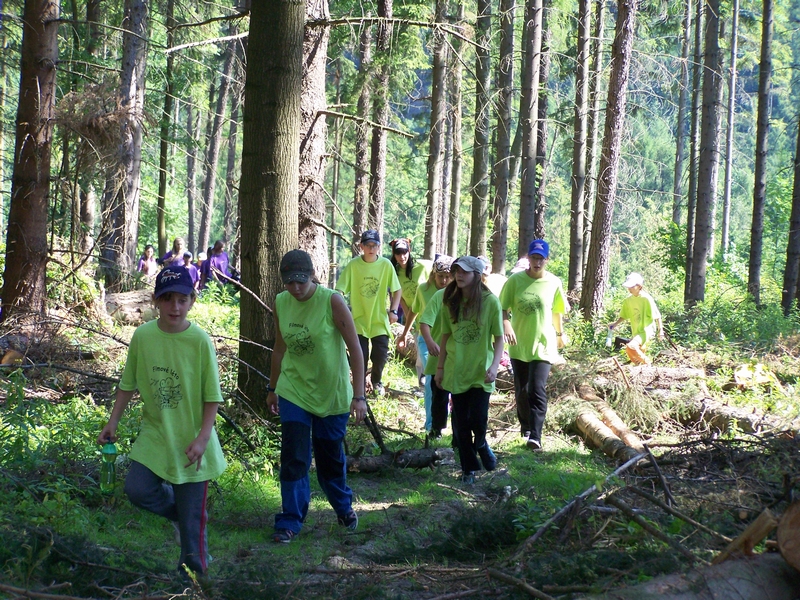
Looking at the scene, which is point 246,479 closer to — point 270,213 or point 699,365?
point 270,213

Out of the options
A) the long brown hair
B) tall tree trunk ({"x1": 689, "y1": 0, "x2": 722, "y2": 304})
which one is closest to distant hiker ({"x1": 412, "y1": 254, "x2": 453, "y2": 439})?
the long brown hair

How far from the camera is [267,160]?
24.6ft

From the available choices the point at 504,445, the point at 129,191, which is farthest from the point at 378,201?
the point at 504,445

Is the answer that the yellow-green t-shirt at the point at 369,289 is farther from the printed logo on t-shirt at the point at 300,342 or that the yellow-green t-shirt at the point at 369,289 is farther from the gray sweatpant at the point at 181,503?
the gray sweatpant at the point at 181,503

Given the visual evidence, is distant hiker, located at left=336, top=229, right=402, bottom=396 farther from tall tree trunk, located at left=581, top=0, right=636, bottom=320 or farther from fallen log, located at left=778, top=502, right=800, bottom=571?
tall tree trunk, located at left=581, top=0, right=636, bottom=320

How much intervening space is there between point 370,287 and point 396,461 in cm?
282

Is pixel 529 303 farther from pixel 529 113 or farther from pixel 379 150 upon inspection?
pixel 379 150

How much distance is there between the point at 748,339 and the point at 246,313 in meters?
10.3

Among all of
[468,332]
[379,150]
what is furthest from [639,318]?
[379,150]

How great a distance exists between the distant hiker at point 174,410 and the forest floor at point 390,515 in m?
0.37

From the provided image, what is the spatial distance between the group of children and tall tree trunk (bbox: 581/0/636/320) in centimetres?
767

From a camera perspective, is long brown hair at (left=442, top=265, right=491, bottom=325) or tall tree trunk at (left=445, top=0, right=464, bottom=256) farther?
tall tree trunk at (left=445, top=0, right=464, bottom=256)

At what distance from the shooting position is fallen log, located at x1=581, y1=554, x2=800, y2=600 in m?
3.44

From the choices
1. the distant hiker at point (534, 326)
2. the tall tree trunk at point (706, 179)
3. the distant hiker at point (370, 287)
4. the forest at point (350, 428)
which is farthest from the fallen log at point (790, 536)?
the tall tree trunk at point (706, 179)
